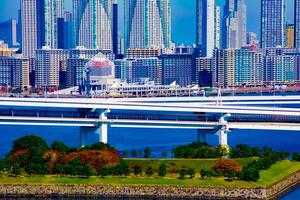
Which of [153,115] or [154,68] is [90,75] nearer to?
[154,68]

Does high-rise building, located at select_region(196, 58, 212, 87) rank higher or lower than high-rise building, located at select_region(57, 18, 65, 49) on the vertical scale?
lower

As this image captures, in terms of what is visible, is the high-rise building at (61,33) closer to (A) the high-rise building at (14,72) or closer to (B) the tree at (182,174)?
(A) the high-rise building at (14,72)

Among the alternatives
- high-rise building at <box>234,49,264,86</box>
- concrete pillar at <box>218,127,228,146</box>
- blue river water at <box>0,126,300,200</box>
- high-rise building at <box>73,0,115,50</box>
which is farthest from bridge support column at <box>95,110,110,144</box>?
high-rise building at <box>73,0,115,50</box>

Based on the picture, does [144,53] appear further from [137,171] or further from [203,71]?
[137,171]

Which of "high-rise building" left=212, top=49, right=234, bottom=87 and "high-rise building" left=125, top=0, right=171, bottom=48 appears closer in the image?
"high-rise building" left=212, top=49, right=234, bottom=87

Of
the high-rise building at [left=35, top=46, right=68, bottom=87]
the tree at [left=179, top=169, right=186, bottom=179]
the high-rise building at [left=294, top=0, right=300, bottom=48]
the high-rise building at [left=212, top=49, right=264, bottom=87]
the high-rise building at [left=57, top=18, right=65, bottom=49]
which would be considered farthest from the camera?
the high-rise building at [left=57, top=18, right=65, bottom=49]

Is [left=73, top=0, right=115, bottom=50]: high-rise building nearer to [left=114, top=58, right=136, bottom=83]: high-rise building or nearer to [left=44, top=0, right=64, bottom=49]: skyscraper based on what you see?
[left=44, top=0, right=64, bottom=49]: skyscraper

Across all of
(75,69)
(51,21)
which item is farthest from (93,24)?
(75,69)
